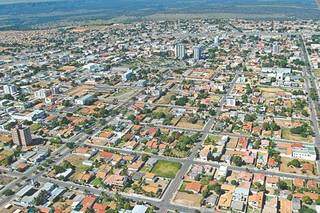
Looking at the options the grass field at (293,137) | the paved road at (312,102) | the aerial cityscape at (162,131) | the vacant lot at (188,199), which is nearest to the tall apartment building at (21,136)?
the aerial cityscape at (162,131)

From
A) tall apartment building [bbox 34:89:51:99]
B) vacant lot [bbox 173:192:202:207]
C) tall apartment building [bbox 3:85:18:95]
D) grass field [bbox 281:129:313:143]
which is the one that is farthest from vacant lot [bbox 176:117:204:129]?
tall apartment building [bbox 3:85:18:95]

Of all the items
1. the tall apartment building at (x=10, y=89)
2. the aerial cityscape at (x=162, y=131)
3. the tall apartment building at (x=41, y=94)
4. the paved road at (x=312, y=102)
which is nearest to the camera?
the aerial cityscape at (x=162, y=131)

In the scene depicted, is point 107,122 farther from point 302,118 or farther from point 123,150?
point 302,118

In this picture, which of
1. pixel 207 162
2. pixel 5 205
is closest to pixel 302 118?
pixel 207 162

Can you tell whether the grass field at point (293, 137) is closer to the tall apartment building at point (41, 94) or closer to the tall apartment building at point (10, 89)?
the tall apartment building at point (41, 94)

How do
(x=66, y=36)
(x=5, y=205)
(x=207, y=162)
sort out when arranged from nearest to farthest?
1. (x=5, y=205)
2. (x=207, y=162)
3. (x=66, y=36)

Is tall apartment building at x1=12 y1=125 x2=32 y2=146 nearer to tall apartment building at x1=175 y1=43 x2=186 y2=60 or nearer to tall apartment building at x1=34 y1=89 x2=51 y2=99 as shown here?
tall apartment building at x1=34 y1=89 x2=51 y2=99

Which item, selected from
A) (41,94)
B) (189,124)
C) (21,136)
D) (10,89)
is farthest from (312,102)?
(10,89)
